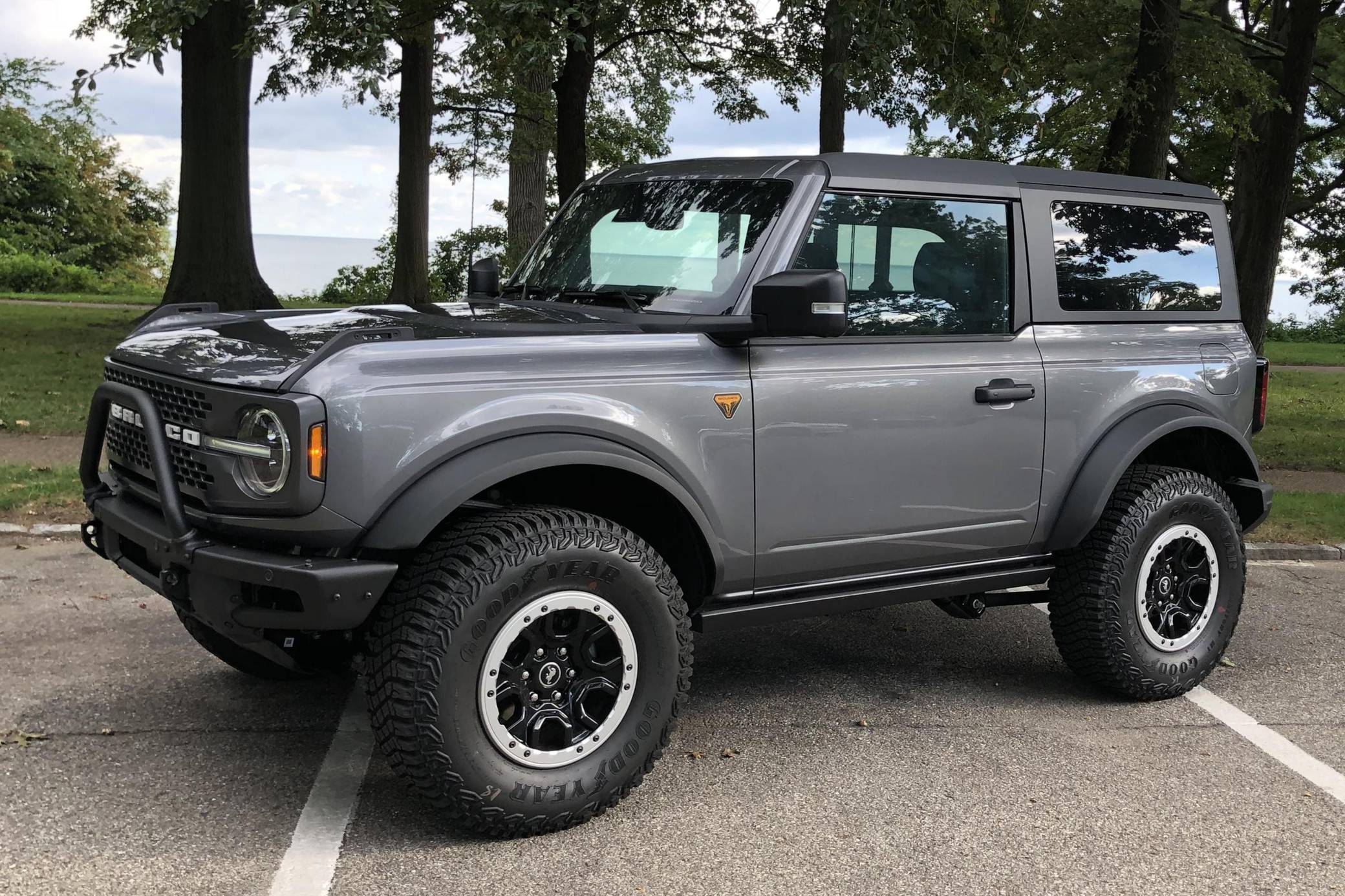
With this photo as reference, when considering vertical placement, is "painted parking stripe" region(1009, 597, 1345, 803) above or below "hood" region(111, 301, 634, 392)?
below

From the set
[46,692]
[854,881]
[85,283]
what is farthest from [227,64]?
[85,283]

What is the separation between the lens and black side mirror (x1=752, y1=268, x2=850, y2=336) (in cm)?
390

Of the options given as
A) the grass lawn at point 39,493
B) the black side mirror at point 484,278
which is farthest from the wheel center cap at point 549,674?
the grass lawn at point 39,493

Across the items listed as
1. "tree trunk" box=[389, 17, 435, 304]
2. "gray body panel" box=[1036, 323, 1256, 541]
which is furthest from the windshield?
"tree trunk" box=[389, 17, 435, 304]

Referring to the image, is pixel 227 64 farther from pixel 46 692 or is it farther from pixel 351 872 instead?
pixel 351 872

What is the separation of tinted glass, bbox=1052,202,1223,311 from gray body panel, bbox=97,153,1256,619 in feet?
0.20

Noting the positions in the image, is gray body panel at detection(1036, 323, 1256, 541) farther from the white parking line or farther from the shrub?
the shrub

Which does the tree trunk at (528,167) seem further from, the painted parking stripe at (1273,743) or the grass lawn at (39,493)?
the painted parking stripe at (1273,743)

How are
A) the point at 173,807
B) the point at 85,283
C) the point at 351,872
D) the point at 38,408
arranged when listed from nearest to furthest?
the point at 351,872 < the point at 173,807 < the point at 38,408 < the point at 85,283

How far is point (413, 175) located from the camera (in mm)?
19406

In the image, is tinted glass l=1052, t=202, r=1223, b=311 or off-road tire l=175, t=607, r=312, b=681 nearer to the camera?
off-road tire l=175, t=607, r=312, b=681

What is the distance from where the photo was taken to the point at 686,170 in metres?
4.93

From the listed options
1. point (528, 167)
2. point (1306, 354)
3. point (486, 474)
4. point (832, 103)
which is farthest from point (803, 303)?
point (1306, 354)

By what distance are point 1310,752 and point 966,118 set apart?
31.8 feet
